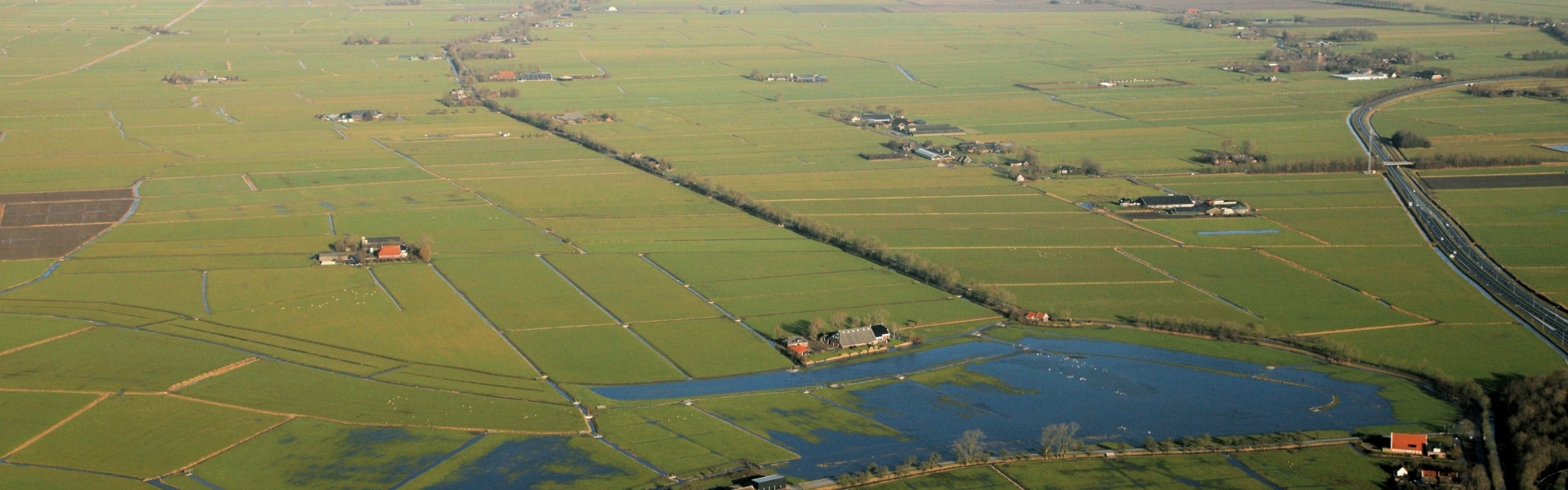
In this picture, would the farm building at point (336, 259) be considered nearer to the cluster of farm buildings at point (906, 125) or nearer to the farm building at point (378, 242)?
the farm building at point (378, 242)

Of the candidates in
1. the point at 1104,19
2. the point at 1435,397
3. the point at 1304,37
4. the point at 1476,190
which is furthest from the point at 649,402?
the point at 1104,19

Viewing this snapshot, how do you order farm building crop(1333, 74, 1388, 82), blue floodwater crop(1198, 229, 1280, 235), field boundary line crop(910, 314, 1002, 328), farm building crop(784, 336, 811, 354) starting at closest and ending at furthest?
farm building crop(784, 336, 811, 354) < field boundary line crop(910, 314, 1002, 328) < blue floodwater crop(1198, 229, 1280, 235) < farm building crop(1333, 74, 1388, 82)

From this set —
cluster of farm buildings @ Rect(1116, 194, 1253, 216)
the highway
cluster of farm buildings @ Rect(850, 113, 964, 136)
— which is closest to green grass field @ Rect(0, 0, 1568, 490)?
the highway

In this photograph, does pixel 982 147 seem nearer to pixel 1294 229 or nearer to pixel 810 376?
pixel 1294 229

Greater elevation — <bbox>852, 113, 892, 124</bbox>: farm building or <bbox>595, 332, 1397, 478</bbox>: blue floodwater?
<bbox>595, 332, 1397, 478</bbox>: blue floodwater

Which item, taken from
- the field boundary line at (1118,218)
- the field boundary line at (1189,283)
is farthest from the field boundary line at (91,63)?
the field boundary line at (1189,283)

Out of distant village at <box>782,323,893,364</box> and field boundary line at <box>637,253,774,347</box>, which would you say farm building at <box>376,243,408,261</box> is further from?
distant village at <box>782,323,893,364</box>
